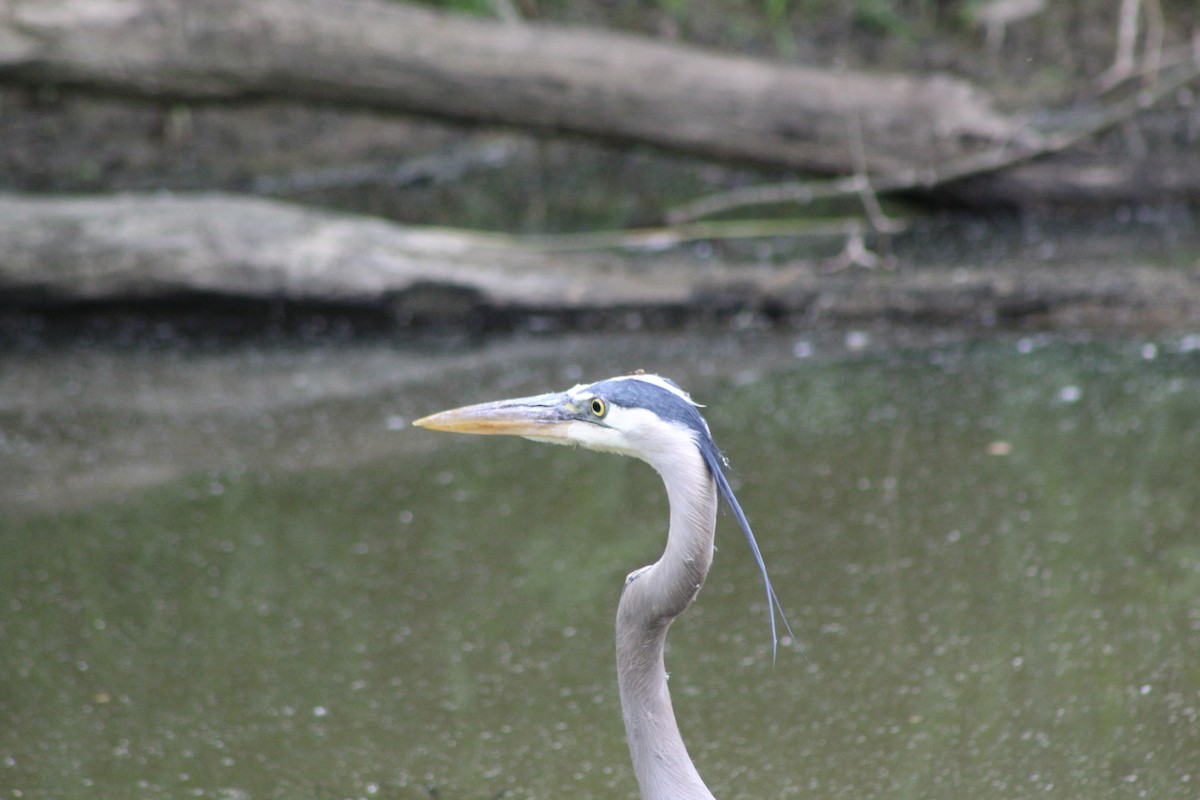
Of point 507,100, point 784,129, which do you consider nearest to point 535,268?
point 507,100

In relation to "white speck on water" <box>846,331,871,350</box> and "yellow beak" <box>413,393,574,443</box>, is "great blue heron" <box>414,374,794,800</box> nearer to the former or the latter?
"yellow beak" <box>413,393,574,443</box>

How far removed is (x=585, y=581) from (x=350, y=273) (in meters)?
2.40

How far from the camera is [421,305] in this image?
18.1 feet

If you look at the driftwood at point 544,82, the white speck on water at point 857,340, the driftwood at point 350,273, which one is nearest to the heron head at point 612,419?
the white speck on water at point 857,340

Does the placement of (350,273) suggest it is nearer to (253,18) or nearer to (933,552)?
(253,18)

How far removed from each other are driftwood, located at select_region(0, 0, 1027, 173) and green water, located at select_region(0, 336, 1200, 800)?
4.59 ft

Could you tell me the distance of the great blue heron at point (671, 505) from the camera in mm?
1932

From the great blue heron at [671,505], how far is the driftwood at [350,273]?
330 cm

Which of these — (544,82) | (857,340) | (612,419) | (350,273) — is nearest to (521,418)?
(612,419)

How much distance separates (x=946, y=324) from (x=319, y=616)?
2853 mm

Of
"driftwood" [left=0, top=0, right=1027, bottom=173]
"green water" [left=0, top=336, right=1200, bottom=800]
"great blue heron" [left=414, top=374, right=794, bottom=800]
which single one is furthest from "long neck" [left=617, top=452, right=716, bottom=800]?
"driftwood" [left=0, top=0, right=1027, bottom=173]

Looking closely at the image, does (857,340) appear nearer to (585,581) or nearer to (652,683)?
(585,581)

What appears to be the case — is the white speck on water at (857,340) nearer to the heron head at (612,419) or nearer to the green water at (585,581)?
the green water at (585,581)

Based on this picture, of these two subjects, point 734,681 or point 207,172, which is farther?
point 207,172
